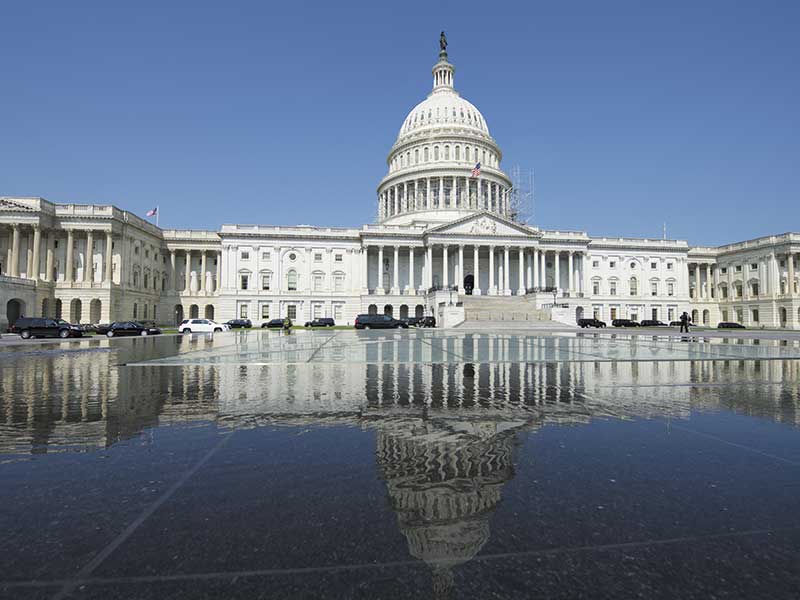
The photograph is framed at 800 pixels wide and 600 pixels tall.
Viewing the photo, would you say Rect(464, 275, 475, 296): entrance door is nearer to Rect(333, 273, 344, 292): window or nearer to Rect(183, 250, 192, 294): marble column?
Rect(333, 273, 344, 292): window

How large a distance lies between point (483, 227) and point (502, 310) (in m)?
17.2

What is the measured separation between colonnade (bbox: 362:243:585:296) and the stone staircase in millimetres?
6307

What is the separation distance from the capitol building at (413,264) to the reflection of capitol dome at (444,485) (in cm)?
5069

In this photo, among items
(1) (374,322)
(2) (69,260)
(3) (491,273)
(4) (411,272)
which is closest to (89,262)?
(2) (69,260)

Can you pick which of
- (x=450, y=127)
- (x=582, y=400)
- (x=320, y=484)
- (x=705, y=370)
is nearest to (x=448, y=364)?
(x=582, y=400)

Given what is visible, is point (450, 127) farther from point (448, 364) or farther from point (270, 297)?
point (448, 364)

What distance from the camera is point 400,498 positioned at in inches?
116

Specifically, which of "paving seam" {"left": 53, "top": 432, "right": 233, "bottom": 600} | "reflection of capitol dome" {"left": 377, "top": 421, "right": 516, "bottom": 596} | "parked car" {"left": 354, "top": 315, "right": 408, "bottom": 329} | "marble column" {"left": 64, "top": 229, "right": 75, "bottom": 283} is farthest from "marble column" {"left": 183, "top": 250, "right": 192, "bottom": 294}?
"paving seam" {"left": 53, "top": 432, "right": 233, "bottom": 600}

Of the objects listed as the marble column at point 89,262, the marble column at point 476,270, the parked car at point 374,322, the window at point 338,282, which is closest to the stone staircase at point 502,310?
the marble column at point 476,270

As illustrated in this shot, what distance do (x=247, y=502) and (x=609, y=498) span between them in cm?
235

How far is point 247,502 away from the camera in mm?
2891

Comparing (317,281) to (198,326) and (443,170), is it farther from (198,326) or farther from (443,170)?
(443,170)

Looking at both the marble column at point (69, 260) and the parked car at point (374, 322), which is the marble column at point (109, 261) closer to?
the marble column at point (69, 260)

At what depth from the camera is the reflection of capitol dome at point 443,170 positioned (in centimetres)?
8312
